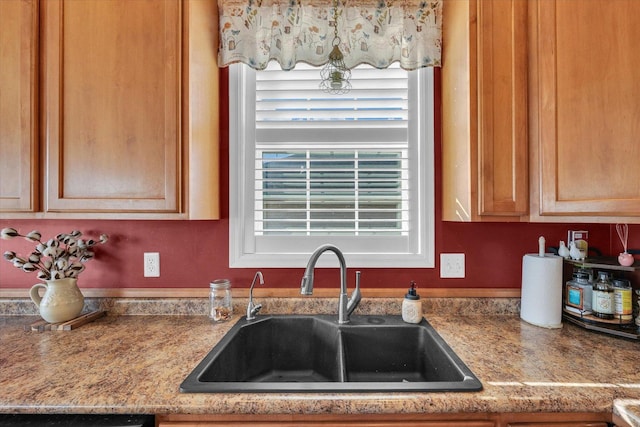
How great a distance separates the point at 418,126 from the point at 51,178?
1.55m

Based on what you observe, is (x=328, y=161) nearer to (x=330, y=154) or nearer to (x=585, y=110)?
(x=330, y=154)

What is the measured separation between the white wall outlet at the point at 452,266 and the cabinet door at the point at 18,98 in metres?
1.74

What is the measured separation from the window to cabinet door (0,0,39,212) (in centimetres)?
74

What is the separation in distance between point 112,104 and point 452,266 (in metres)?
1.58

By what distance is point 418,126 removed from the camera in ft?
5.04

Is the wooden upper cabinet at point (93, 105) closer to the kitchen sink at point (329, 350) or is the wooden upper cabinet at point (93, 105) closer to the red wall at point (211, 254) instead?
the red wall at point (211, 254)

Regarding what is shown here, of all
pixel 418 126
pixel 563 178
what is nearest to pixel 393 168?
pixel 418 126

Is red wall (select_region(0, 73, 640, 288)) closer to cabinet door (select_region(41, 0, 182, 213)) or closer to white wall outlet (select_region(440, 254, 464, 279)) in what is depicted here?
white wall outlet (select_region(440, 254, 464, 279))

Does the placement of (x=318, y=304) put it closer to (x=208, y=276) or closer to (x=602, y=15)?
(x=208, y=276)

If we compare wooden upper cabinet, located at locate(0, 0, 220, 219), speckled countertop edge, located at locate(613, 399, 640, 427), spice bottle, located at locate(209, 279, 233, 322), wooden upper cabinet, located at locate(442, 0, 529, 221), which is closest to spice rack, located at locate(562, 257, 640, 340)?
wooden upper cabinet, located at locate(442, 0, 529, 221)

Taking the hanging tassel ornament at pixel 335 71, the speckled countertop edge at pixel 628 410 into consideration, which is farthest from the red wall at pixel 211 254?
the speckled countertop edge at pixel 628 410

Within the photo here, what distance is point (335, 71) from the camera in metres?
1.45

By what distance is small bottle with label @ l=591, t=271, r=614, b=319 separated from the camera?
1.21m

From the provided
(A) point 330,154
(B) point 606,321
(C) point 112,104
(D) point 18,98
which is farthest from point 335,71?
(B) point 606,321
